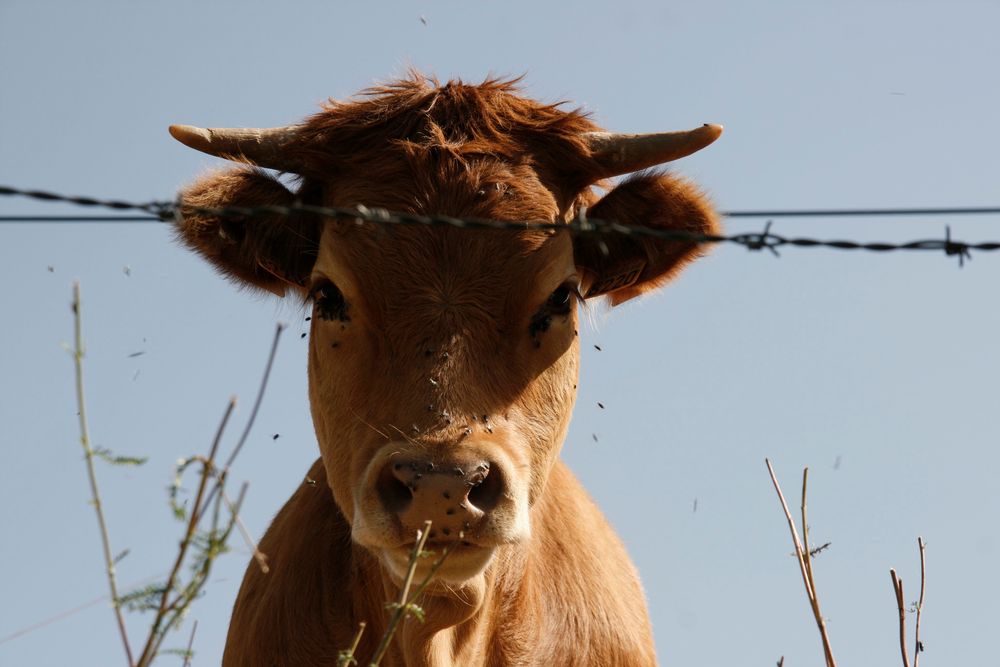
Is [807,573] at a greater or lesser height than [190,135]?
lesser

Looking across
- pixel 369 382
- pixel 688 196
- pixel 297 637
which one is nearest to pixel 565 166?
pixel 688 196

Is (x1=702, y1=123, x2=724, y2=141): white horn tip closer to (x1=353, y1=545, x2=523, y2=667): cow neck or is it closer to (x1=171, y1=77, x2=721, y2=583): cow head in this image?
(x1=171, y1=77, x2=721, y2=583): cow head

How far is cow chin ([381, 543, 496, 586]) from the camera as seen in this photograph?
4.95 metres

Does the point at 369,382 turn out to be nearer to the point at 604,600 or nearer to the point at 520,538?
the point at 520,538

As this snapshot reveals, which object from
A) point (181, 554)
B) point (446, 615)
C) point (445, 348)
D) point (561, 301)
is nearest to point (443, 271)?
point (445, 348)

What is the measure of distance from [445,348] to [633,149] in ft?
5.81

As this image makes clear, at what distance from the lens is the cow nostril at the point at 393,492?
192 inches

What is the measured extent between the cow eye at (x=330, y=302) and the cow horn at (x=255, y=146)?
80cm

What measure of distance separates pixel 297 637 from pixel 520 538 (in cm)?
161

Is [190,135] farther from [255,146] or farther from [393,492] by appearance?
[393,492]

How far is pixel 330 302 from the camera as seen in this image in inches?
237

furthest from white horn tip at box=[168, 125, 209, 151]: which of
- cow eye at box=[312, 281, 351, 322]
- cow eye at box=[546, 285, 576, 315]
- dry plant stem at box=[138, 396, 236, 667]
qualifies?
dry plant stem at box=[138, 396, 236, 667]

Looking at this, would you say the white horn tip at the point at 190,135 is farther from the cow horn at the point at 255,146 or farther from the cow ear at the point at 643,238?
the cow ear at the point at 643,238

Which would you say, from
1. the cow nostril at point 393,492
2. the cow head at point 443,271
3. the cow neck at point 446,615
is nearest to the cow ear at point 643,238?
the cow head at point 443,271
